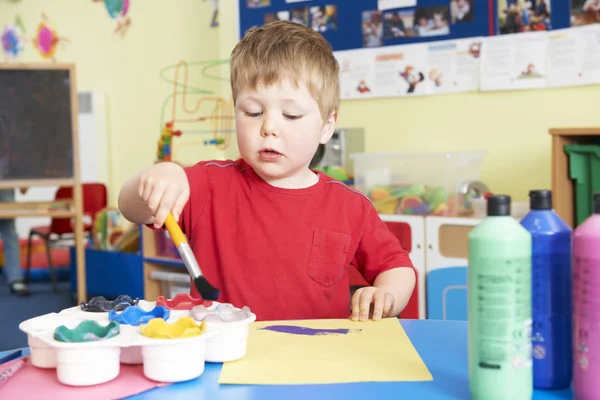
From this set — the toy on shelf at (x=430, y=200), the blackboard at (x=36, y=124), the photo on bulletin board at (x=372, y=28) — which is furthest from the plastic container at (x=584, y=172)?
the blackboard at (x=36, y=124)

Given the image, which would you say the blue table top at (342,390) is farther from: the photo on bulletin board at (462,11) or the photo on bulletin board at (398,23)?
the photo on bulletin board at (398,23)

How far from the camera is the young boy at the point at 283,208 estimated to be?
3.30ft

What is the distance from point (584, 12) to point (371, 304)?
6.03 feet

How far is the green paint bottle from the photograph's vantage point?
0.56 metres

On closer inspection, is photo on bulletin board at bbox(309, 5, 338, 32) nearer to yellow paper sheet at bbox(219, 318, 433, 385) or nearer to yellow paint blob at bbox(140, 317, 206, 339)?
yellow paper sheet at bbox(219, 318, 433, 385)

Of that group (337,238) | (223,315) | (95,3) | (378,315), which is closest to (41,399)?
(223,315)

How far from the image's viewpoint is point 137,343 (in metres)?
0.65

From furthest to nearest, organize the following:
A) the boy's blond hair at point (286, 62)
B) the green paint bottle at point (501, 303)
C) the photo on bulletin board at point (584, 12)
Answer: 1. the photo on bulletin board at point (584, 12)
2. the boy's blond hair at point (286, 62)
3. the green paint bottle at point (501, 303)

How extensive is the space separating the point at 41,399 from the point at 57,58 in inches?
179

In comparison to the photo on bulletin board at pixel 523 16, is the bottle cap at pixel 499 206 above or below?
below

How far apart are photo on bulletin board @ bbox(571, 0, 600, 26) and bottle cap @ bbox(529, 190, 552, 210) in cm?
199

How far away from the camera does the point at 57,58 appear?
4805mm

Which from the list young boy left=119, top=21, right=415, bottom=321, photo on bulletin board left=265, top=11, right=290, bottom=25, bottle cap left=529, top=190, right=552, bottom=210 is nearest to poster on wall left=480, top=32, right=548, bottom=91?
photo on bulletin board left=265, top=11, right=290, bottom=25

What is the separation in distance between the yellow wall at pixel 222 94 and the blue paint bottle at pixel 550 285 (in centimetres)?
198
